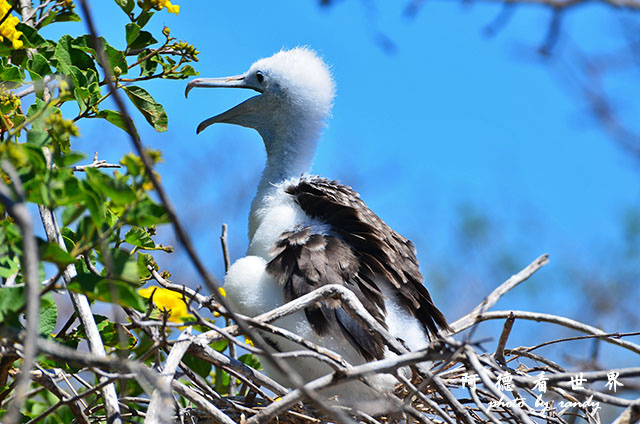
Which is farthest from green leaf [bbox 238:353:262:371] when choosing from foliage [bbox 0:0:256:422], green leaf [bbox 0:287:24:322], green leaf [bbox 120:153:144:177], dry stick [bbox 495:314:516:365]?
green leaf [bbox 120:153:144:177]

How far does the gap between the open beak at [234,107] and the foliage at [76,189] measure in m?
0.87

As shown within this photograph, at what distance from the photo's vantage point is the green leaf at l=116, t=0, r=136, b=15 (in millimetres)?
1982

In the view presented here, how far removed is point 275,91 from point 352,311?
1472mm

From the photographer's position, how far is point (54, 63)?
6.31ft

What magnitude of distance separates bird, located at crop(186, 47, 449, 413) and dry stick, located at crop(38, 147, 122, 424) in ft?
1.92

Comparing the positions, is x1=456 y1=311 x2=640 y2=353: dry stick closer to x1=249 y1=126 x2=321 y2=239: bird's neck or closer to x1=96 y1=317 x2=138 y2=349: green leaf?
x1=249 y1=126 x2=321 y2=239: bird's neck

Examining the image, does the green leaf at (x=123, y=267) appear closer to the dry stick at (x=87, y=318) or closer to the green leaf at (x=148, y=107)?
the dry stick at (x=87, y=318)

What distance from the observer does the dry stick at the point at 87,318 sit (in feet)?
4.91

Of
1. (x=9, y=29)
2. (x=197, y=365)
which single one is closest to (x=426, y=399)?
(x=197, y=365)

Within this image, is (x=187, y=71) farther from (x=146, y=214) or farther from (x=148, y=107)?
(x=146, y=214)

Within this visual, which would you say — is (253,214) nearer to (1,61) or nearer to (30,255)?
(1,61)

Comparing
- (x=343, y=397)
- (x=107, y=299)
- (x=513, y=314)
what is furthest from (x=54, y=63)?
(x=513, y=314)

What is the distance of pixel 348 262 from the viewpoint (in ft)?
7.07
